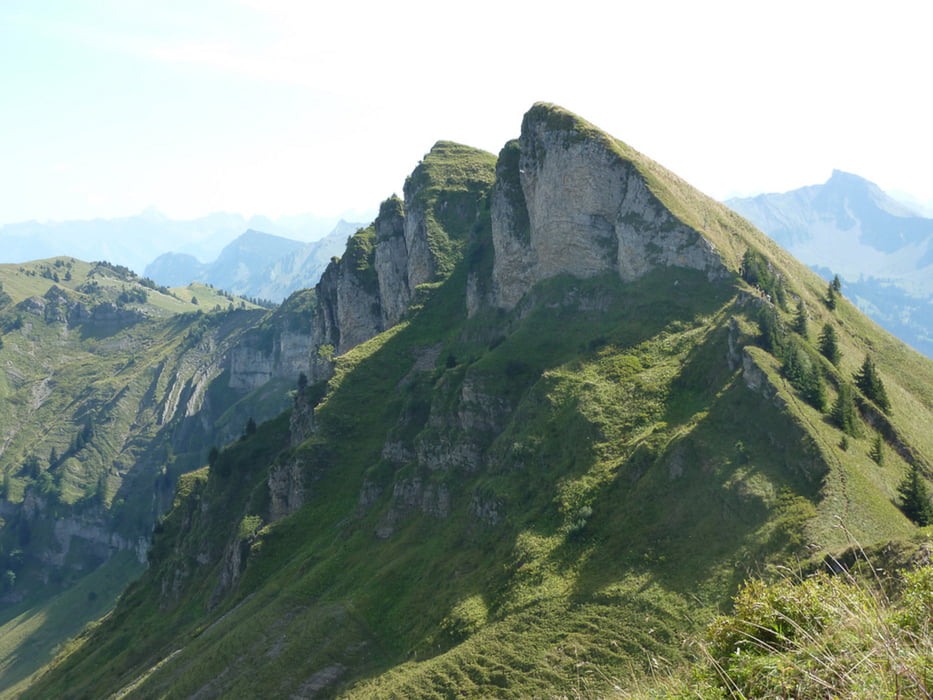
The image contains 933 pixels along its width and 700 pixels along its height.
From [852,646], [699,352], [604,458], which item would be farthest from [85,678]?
[852,646]

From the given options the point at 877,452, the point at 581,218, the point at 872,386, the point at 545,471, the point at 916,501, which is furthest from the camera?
the point at 581,218

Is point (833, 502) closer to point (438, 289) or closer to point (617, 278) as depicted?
point (617, 278)

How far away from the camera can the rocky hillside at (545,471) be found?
47.9 metres

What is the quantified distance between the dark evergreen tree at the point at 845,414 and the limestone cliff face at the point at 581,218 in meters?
27.2

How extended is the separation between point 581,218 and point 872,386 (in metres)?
46.3

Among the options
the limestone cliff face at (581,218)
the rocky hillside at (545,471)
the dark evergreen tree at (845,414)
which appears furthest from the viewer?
the limestone cliff face at (581,218)

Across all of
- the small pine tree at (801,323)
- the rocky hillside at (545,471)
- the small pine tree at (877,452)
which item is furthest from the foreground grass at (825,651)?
the small pine tree at (801,323)

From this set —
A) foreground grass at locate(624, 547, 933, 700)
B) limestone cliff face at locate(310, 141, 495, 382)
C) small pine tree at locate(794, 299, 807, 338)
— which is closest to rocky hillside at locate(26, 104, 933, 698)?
small pine tree at locate(794, 299, 807, 338)

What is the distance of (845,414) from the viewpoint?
5422 centimetres

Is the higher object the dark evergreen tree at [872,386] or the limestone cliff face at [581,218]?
the limestone cliff face at [581,218]

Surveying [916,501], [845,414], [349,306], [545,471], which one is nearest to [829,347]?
[845,414]

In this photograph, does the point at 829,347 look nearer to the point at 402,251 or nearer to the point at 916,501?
the point at 916,501

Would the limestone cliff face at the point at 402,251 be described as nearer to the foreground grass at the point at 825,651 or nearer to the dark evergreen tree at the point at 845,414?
the dark evergreen tree at the point at 845,414

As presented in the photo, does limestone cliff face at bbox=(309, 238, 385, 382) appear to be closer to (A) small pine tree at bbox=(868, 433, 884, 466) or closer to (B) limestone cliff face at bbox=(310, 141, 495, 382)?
(B) limestone cliff face at bbox=(310, 141, 495, 382)
